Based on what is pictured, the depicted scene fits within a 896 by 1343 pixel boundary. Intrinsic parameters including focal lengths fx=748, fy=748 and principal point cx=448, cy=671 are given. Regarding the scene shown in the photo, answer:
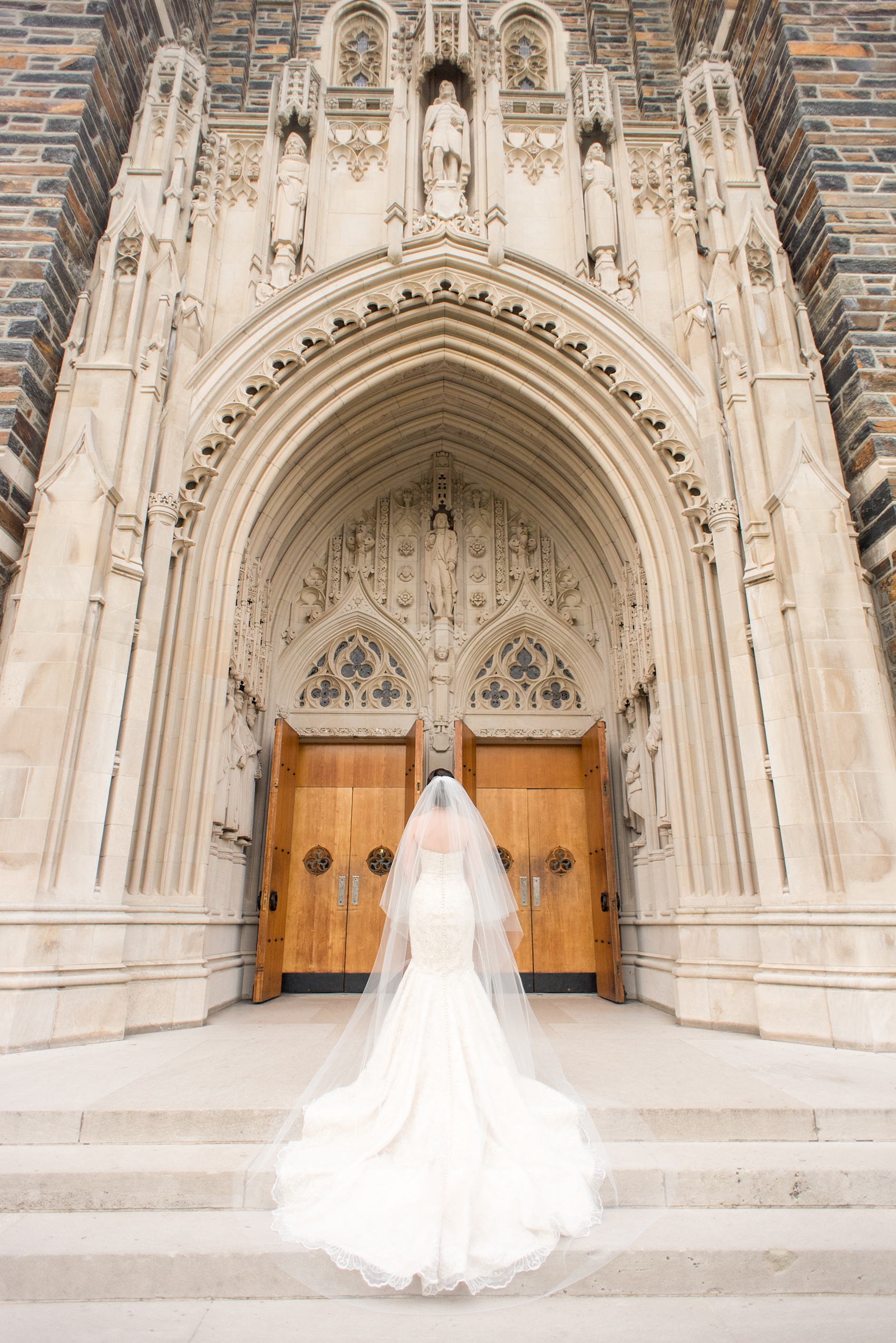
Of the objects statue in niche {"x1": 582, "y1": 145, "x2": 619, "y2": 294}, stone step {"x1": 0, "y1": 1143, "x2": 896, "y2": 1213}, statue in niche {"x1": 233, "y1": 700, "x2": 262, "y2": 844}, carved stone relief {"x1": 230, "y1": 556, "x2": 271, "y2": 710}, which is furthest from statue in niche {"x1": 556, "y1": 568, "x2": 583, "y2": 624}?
stone step {"x1": 0, "y1": 1143, "x2": 896, "y2": 1213}

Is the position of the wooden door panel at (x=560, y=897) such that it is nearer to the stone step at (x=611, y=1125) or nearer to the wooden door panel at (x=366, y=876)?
the wooden door panel at (x=366, y=876)

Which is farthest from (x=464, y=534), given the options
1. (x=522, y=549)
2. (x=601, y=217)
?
(x=601, y=217)

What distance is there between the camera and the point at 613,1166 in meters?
3.05

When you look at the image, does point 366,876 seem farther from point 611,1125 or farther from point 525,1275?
point 525,1275

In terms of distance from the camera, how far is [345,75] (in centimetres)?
980

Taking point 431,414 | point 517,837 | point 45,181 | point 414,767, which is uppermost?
point 45,181

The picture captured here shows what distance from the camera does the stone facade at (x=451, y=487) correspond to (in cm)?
546

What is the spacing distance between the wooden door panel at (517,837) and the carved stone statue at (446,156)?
20.8 feet

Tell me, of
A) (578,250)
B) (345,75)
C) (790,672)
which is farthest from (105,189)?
(790,672)

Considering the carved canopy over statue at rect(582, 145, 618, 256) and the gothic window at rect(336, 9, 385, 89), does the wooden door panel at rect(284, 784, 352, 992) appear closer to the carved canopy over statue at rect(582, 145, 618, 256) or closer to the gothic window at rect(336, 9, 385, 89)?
the carved canopy over statue at rect(582, 145, 618, 256)

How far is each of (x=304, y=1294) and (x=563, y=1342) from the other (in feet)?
2.93

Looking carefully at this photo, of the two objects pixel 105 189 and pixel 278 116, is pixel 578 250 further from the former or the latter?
pixel 105 189

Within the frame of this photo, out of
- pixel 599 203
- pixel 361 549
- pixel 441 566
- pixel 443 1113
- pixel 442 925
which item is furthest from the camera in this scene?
pixel 361 549

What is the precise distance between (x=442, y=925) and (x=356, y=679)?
563 cm
